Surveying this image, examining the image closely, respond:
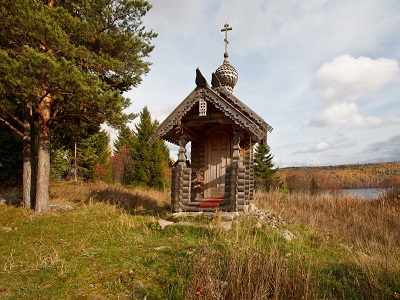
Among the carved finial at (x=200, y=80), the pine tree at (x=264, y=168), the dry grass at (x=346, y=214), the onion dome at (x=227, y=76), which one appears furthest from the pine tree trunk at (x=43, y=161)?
the pine tree at (x=264, y=168)

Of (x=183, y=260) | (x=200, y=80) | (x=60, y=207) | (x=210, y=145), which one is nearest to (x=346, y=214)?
(x=210, y=145)

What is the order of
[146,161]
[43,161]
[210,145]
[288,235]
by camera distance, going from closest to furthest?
[288,235], [43,161], [210,145], [146,161]

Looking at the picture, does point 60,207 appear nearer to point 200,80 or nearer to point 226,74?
point 200,80

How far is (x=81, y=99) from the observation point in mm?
9641

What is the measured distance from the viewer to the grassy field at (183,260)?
3807mm

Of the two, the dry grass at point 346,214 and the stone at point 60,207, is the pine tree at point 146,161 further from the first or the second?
the stone at point 60,207

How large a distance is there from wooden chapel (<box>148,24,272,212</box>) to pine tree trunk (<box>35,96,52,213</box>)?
4983 mm

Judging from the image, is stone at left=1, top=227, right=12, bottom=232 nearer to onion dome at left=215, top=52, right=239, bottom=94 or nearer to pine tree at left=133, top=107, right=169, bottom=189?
onion dome at left=215, top=52, right=239, bottom=94

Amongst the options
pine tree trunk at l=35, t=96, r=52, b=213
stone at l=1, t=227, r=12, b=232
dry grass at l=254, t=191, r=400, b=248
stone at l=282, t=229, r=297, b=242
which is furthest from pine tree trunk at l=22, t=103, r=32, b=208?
dry grass at l=254, t=191, r=400, b=248

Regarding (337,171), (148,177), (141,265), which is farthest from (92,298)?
(337,171)

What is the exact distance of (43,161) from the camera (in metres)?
10.9

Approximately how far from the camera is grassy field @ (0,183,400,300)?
381cm

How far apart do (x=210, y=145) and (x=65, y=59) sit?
260 inches

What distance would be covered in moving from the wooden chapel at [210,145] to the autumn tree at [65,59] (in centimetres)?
284
